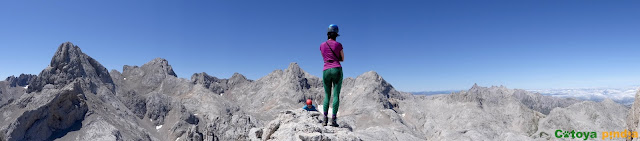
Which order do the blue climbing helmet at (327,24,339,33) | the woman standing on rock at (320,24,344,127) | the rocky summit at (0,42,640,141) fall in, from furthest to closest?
1. the rocky summit at (0,42,640,141)
2. the blue climbing helmet at (327,24,339,33)
3. the woman standing on rock at (320,24,344,127)

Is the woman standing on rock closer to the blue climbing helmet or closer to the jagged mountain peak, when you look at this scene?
the blue climbing helmet

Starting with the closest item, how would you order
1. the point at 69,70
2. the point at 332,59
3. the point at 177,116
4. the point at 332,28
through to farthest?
the point at 332,59 < the point at 332,28 < the point at 69,70 < the point at 177,116

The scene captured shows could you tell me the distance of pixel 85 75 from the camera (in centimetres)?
17238

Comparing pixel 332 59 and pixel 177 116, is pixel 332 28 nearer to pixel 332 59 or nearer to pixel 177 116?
pixel 332 59

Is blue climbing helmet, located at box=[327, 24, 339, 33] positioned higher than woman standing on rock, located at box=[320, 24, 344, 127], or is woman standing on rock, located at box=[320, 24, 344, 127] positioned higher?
blue climbing helmet, located at box=[327, 24, 339, 33]

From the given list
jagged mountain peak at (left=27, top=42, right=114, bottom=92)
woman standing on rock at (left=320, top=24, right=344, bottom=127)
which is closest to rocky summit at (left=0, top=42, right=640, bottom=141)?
jagged mountain peak at (left=27, top=42, right=114, bottom=92)

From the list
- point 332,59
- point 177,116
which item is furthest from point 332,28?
point 177,116

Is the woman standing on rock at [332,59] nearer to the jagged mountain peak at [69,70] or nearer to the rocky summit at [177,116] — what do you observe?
the rocky summit at [177,116]

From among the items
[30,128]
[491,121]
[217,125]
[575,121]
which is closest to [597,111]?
[575,121]

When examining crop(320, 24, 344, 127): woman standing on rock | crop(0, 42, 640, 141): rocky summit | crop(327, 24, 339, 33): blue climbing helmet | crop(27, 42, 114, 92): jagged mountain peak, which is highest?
crop(27, 42, 114, 92): jagged mountain peak

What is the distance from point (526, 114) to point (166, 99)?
192562 mm

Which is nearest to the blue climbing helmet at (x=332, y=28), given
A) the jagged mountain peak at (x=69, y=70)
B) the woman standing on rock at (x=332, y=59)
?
the woman standing on rock at (x=332, y=59)

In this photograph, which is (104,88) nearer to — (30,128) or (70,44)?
(70,44)

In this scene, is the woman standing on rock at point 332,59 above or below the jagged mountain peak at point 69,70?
below
